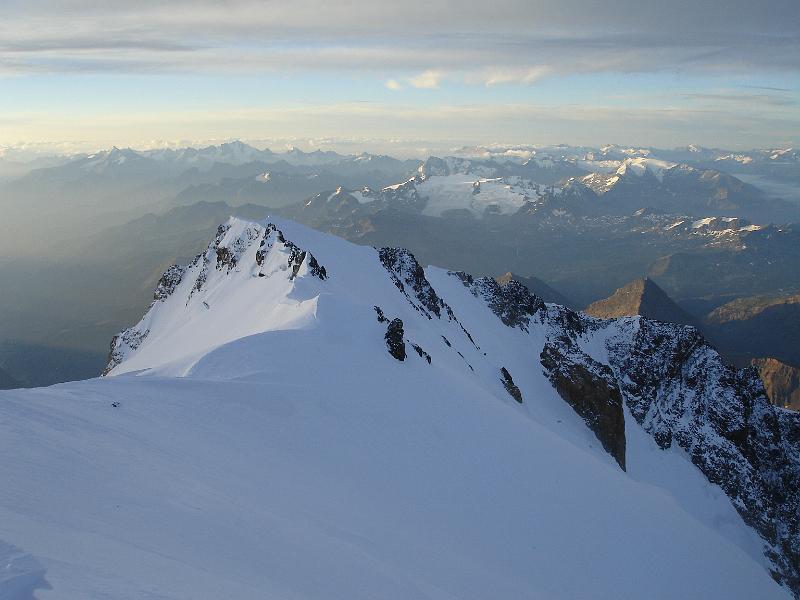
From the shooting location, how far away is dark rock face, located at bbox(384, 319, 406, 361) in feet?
128

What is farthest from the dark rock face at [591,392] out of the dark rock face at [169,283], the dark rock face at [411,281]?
the dark rock face at [169,283]

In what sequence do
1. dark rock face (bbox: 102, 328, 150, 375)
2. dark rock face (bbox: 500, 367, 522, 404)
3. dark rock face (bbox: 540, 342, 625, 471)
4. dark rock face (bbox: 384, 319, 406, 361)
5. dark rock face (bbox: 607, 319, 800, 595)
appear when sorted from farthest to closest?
dark rock face (bbox: 102, 328, 150, 375) < dark rock face (bbox: 607, 319, 800, 595) < dark rock face (bbox: 540, 342, 625, 471) < dark rock face (bbox: 500, 367, 522, 404) < dark rock face (bbox: 384, 319, 406, 361)

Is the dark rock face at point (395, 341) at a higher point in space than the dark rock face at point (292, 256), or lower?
lower

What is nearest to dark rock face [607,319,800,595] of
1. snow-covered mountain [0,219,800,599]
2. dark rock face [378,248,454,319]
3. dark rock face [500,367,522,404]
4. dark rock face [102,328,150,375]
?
snow-covered mountain [0,219,800,599]

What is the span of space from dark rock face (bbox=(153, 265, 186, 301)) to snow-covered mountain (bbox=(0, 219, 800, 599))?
3715cm

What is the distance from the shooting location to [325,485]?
21.0 m

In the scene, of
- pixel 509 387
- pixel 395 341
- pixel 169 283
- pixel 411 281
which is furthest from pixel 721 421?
pixel 169 283

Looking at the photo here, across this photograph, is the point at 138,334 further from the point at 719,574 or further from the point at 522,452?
the point at 719,574

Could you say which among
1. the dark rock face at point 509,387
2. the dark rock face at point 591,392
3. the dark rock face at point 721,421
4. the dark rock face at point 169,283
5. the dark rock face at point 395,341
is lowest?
the dark rock face at point 721,421

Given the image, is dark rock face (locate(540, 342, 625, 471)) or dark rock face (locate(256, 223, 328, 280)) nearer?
dark rock face (locate(256, 223, 328, 280))

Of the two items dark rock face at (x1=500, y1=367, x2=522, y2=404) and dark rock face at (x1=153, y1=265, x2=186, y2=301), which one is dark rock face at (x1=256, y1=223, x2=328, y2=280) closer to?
dark rock face at (x1=500, y1=367, x2=522, y2=404)

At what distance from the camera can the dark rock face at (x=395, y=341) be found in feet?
128

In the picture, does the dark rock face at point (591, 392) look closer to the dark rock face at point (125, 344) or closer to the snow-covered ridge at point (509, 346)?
the snow-covered ridge at point (509, 346)

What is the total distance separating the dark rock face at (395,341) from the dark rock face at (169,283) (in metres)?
71.6
